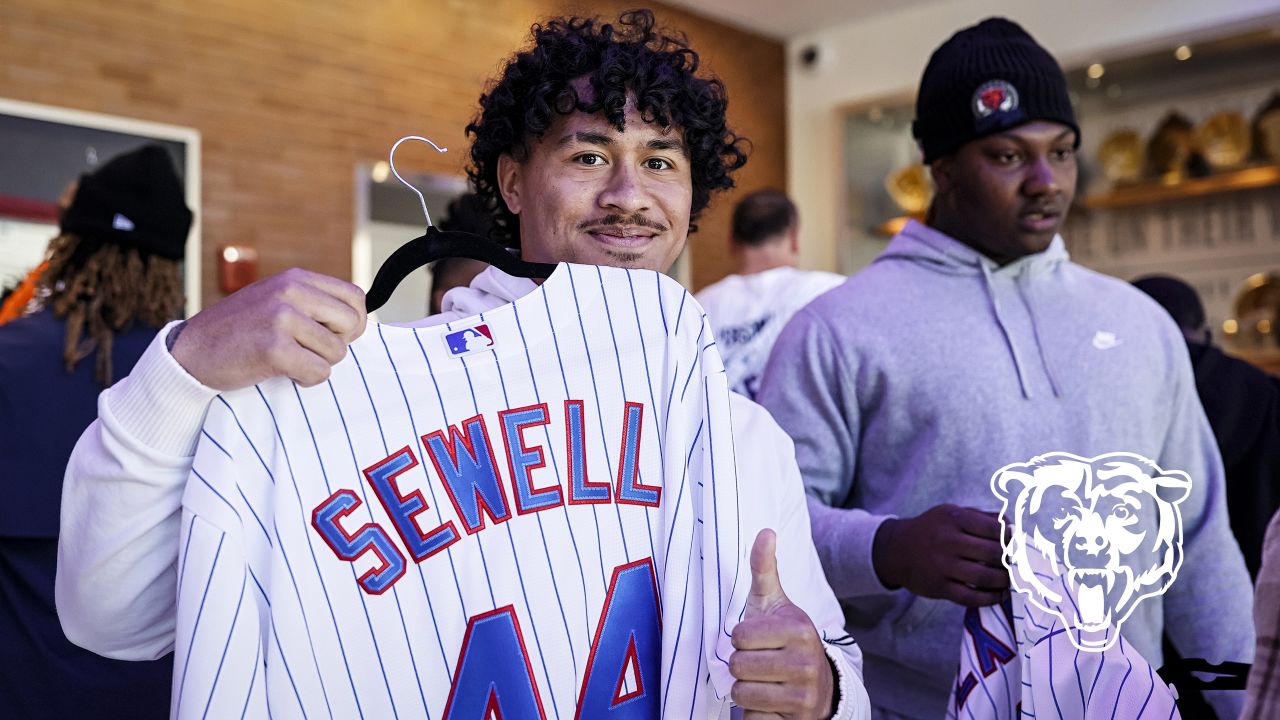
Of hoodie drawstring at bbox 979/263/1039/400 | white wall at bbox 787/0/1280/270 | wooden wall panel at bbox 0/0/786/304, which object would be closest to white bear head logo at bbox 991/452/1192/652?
hoodie drawstring at bbox 979/263/1039/400

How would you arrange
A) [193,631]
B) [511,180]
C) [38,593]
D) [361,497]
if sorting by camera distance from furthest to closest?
[38,593] → [511,180] → [361,497] → [193,631]

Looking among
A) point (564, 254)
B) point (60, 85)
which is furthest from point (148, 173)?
point (60, 85)

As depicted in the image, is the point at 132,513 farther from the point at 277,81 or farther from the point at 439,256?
the point at 277,81

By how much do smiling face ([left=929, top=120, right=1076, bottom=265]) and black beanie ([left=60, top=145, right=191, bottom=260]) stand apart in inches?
61.7

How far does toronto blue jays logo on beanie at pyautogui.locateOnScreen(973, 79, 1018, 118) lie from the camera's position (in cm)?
196

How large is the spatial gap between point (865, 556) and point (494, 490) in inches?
27.3

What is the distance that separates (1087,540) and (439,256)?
2.80 feet

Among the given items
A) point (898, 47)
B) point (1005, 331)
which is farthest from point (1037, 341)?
point (898, 47)

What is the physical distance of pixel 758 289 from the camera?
3.79 m

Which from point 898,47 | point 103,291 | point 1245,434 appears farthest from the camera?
point 898,47

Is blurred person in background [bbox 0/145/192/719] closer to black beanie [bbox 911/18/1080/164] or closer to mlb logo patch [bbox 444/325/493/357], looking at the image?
mlb logo patch [bbox 444/325/493/357]

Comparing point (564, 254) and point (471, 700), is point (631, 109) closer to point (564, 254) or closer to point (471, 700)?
point (564, 254)

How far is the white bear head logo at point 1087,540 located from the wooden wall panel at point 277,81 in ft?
8.31

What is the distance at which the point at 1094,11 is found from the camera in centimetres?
560
